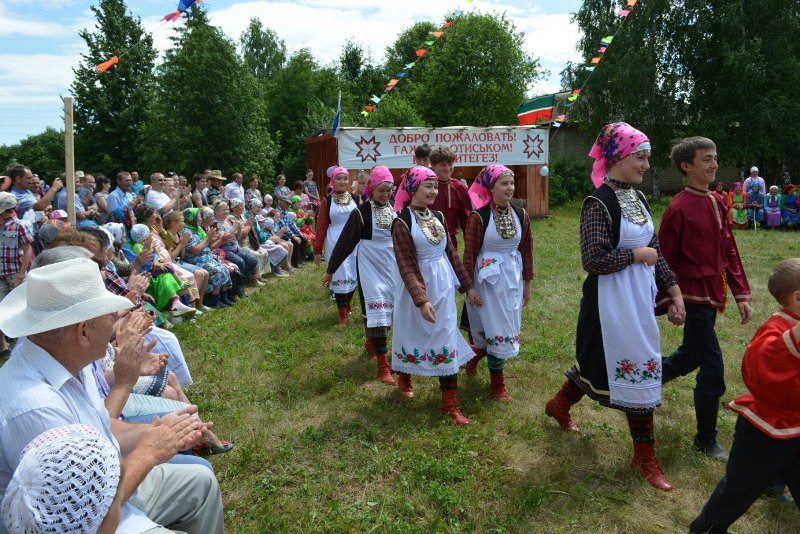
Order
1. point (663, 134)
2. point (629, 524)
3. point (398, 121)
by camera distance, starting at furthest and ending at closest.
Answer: point (398, 121) → point (663, 134) → point (629, 524)

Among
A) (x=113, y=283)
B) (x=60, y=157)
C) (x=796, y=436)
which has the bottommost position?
(x=796, y=436)

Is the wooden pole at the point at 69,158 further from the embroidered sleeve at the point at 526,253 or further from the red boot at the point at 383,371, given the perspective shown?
the embroidered sleeve at the point at 526,253

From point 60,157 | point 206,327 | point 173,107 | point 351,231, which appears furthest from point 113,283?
point 60,157

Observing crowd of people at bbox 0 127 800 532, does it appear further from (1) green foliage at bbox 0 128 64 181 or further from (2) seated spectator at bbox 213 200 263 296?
(1) green foliage at bbox 0 128 64 181

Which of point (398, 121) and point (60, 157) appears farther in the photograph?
point (60, 157)

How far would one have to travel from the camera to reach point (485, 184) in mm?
5121

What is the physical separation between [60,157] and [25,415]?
133 feet

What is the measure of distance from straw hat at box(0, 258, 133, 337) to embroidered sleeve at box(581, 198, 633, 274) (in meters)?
2.65

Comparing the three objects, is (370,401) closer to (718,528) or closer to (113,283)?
(113,283)

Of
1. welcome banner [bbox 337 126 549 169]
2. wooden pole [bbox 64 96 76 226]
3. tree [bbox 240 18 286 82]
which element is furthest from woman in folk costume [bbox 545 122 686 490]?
tree [bbox 240 18 286 82]

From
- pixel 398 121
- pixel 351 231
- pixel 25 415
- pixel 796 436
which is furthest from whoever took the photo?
pixel 398 121

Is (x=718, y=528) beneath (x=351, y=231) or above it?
beneath

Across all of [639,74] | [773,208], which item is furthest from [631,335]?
[639,74]

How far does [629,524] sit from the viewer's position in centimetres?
337
